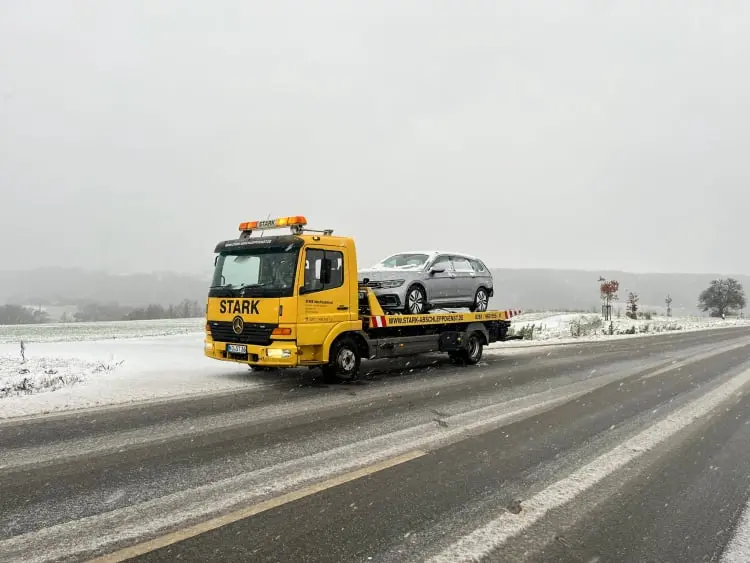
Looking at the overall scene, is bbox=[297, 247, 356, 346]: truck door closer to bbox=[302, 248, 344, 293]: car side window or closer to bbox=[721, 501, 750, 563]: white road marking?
bbox=[302, 248, 344, 293]: car side window

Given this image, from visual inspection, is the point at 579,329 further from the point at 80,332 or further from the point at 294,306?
the point at 80,332

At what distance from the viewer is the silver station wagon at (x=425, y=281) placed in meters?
11.2

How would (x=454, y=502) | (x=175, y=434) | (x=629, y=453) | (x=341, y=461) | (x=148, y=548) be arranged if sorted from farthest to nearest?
(x=175, y=434) < (x=629, y=453) < (x=341, y=461) < (x=454, y=502) < (x=148, y=548)

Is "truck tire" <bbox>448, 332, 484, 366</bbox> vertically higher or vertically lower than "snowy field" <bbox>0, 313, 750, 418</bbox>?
higher

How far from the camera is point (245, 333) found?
8.85m

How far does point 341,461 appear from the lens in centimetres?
471

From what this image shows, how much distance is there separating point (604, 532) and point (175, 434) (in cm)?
431

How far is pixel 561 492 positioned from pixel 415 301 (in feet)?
24.4

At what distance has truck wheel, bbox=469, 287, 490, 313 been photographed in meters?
13.2

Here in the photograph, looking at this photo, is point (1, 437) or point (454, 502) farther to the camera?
point (1, 437)

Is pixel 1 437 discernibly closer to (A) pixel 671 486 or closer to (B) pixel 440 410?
(B) pixel 440 410

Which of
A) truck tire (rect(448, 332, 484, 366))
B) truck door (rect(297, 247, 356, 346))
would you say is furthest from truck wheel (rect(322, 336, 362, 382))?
truck tire (rect(448, 332, 484, 366))

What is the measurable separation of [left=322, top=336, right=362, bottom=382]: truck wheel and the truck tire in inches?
142

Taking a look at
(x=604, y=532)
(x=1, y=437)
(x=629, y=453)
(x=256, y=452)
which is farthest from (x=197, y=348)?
(x=604, y=532)
